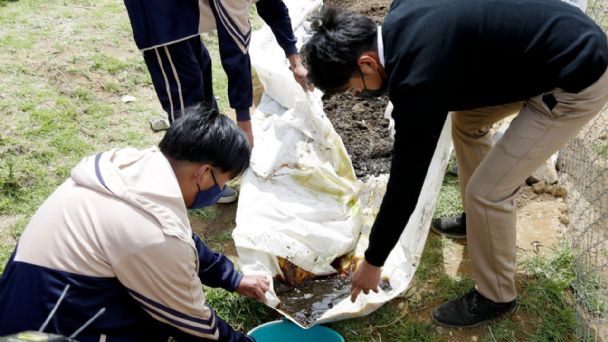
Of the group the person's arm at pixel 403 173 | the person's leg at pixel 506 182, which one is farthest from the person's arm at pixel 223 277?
the person's leg at pixel 506 182

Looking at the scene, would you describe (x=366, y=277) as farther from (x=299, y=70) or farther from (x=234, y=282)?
(x=299, y=70)

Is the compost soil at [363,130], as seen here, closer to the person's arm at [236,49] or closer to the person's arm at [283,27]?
the person's arm at [283,27]

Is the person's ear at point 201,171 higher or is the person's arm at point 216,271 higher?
the person's ear at point 201,171

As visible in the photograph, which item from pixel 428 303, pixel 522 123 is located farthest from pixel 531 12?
pixel 428 303

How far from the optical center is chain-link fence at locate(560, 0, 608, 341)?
8.21 ft

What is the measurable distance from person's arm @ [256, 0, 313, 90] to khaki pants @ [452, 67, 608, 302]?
1070mm

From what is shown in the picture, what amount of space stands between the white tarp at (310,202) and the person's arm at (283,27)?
0.15 meters

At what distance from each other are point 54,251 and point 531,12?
1.78m

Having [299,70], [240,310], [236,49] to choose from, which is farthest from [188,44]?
[240,310]

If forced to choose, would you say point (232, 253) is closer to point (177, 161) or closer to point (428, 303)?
point (428, 303)

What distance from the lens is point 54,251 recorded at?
4.98ft

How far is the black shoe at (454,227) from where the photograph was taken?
2969mm

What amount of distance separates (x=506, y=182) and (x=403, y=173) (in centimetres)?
58

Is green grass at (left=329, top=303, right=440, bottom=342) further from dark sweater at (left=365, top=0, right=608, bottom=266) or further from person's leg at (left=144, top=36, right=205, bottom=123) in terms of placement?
person's leg at (left=144, top=36, right=205, bottom=123)
